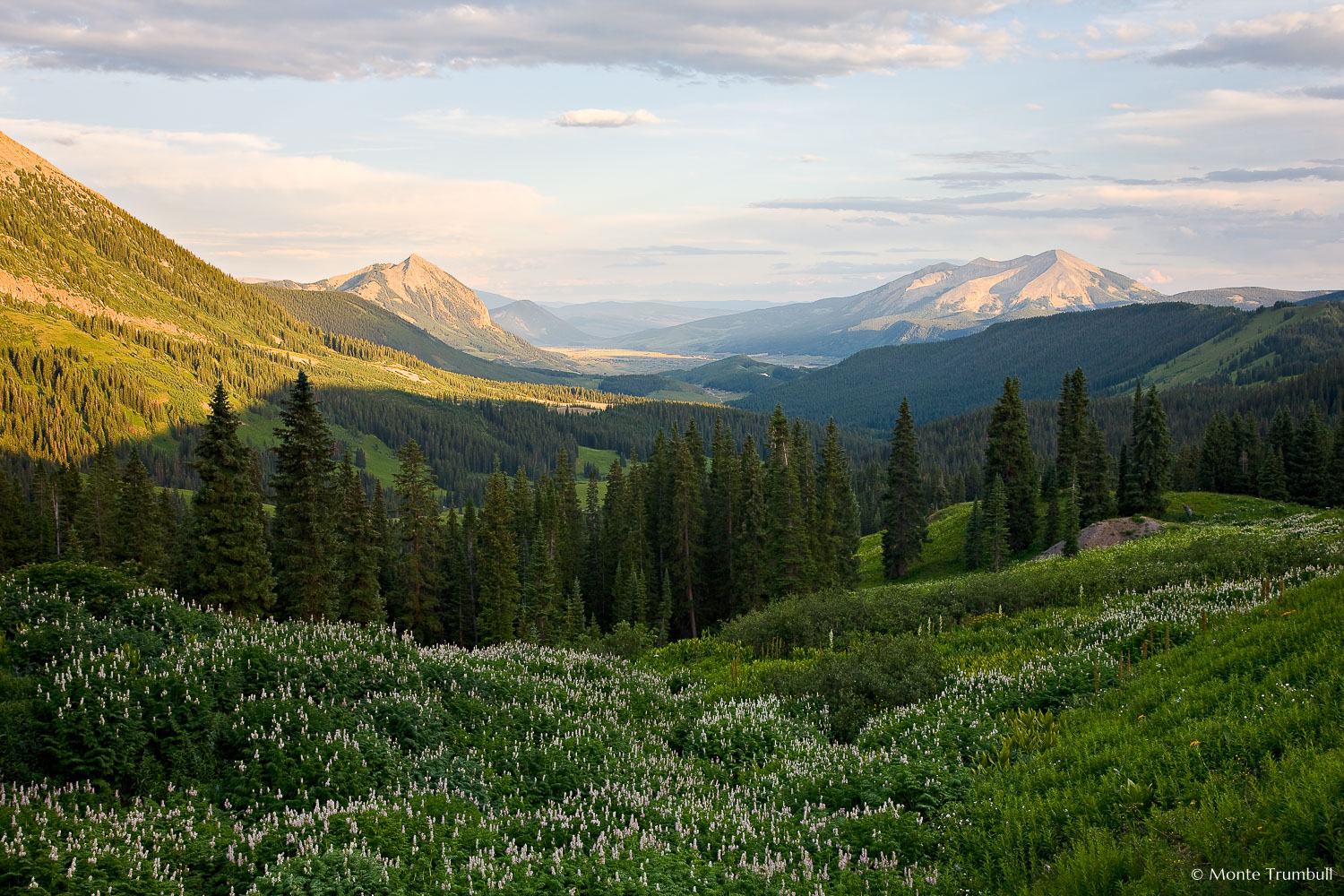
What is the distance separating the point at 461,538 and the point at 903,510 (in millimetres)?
40818

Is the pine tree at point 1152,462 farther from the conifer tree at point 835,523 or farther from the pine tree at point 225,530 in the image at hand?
the pine tree at point 225,530

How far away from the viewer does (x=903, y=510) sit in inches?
2756

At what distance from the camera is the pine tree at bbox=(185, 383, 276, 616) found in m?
34.0

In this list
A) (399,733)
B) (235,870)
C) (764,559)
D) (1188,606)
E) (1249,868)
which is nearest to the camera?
(1249,868)

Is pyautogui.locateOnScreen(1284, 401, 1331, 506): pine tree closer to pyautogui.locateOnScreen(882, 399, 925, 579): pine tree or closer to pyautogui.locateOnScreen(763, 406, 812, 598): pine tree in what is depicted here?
pyautogui.locateOnScreen(882, 399, 925, 579): pine tree

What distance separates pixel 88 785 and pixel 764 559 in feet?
165

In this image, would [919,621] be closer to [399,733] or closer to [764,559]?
[399,733]

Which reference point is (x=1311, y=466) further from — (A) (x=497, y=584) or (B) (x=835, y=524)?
(A) (x=497, y=584)

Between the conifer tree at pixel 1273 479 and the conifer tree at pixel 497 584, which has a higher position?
the conifer tree at pixel 1273 479

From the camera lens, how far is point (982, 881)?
28.9 feet

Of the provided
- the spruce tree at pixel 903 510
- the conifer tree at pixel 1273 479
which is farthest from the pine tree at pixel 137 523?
the conifer tree at pixel 1273 479

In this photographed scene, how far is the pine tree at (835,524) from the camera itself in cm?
6041

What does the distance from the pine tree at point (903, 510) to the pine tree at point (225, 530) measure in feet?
175

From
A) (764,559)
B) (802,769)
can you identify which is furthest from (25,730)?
(764,559)
